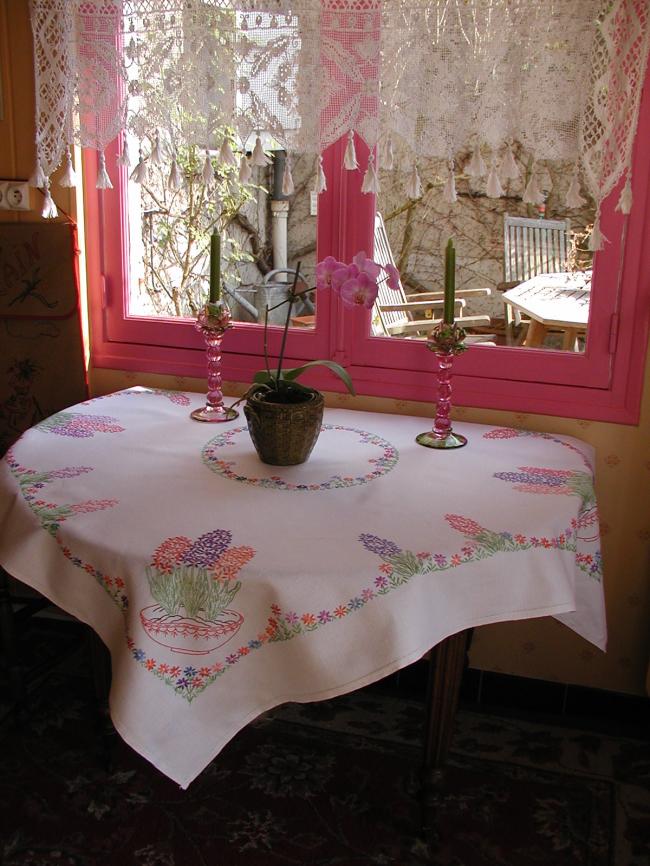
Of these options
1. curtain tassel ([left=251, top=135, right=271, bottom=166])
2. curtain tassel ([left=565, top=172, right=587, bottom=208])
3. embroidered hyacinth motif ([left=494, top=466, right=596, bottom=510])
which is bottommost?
embroidered hyacinth motif ([left=494, top=466, right=596, bottom=510])

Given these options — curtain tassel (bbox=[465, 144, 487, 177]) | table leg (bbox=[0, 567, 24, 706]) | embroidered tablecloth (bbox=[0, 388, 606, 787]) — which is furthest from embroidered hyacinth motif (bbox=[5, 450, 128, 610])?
curtain tassel (bbox=[465, 144, 487, 177])

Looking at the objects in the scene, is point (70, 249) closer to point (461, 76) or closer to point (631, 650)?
point (461, 76)

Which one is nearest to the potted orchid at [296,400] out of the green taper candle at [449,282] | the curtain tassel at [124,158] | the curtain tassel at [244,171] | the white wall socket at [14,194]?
the green taper candle at [449,282]

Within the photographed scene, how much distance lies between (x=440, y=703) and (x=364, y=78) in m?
1.28

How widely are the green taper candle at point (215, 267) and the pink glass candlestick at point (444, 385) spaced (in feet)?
1.65

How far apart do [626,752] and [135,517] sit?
1.42 m

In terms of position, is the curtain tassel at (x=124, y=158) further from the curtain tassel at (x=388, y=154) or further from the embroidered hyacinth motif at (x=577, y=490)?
the embroidered hyacinth motif at (x=577, y=490)

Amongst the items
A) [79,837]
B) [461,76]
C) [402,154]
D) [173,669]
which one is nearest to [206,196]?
[402,154]

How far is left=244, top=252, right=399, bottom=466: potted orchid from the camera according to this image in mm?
1751

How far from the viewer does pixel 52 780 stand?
6.73 ft

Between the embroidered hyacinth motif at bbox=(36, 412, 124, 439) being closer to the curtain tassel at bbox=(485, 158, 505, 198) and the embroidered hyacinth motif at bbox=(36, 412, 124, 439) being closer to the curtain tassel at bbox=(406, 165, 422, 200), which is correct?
the curtain tassel at bbox=(406, 165, 422, 200)

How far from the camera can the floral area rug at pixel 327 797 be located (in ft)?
6.12

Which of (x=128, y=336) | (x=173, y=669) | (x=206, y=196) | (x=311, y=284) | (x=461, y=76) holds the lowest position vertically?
(x=173, y=669)

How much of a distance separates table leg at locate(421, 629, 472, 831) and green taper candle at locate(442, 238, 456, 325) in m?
0.67
